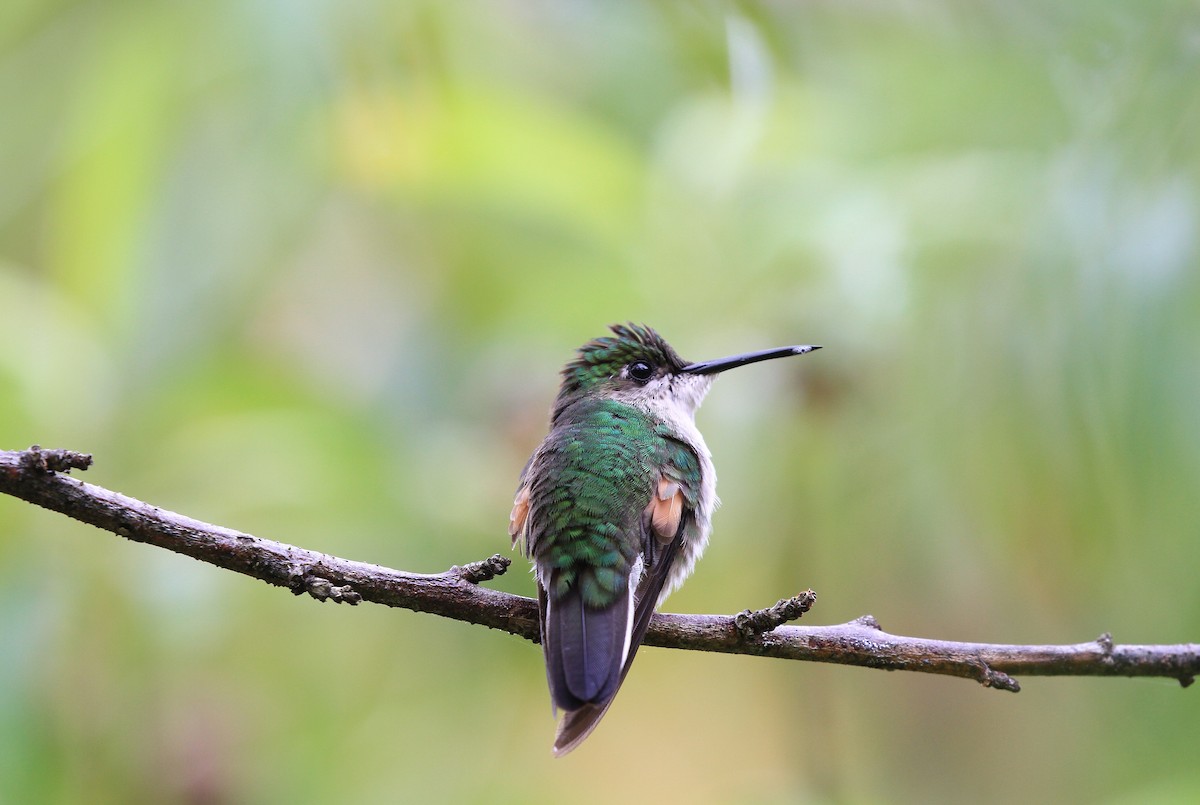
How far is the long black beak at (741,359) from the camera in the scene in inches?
131

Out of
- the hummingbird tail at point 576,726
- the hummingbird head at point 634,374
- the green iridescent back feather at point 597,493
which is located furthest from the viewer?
the hummingbird head at point 634,374

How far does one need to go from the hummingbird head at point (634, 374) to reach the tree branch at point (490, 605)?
55.4 inches

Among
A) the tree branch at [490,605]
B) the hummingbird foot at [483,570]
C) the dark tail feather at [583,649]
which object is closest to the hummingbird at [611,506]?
the dark tail feather at [583,649]

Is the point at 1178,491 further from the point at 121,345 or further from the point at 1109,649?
the point at 121,345

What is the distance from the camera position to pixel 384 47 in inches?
146

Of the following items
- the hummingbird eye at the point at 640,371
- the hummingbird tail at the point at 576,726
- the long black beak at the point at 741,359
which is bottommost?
the hummingbird tail at the point at 576,726

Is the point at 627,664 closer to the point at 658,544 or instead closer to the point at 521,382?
the point at 658,544

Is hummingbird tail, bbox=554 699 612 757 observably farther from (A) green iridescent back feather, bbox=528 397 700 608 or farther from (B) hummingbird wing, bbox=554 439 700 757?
(A) green iridescent back feather, bbox=528 397 700 608

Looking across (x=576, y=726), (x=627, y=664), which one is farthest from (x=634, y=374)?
(x=576, y=726)

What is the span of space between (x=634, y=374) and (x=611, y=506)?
1.12 meters

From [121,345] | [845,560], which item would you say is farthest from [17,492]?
[845,560]

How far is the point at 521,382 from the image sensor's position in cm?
401

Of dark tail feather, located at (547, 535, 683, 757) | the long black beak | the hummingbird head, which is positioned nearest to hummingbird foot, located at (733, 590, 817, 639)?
dark tail feather, located at (547, 535, 683, 757)

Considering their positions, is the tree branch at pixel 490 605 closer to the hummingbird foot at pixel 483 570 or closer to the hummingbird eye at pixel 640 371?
the hummingbird foot at pixel 483 570
